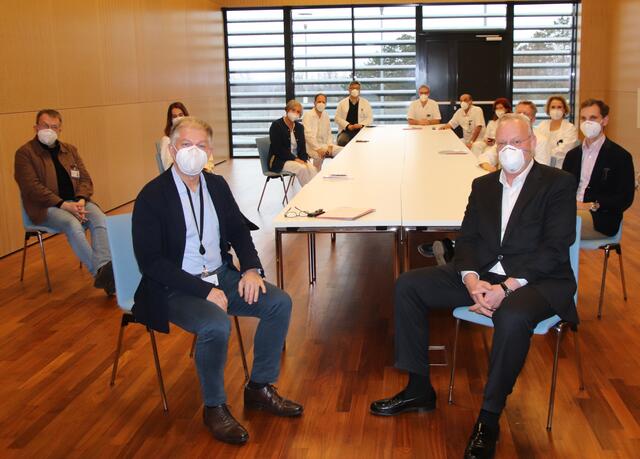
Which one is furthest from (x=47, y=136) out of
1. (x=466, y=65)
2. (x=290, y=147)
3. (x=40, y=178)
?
(x=466, y=65)

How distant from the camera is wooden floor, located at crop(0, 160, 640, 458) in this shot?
10.3ft

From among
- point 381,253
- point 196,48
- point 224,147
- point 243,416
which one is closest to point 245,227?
point 243,416

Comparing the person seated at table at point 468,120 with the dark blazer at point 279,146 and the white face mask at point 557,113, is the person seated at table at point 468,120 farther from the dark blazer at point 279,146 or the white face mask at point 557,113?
the white face mask at point 557,113

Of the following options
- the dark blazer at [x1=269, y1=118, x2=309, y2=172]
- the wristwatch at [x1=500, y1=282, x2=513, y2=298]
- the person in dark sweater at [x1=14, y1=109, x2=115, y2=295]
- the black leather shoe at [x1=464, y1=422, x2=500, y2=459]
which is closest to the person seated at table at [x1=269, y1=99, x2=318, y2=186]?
the dark blazer at [x1=269, y1=118, x2=309, y2=172]

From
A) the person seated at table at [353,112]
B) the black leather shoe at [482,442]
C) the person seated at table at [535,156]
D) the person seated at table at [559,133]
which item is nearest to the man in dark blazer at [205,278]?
the black leather shoe at [482,442]

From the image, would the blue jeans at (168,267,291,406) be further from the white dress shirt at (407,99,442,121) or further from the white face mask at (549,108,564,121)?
the white dress shirt at (407,99,442,121)

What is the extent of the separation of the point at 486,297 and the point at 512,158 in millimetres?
636

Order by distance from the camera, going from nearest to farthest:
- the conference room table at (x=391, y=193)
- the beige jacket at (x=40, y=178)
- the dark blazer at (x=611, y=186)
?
the conference room table at (x=391, y=193)
the dark blazer at (x=611, y=186)
the beige jacket at (x=40, y=178)

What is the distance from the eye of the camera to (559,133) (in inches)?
280

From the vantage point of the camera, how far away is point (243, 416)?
3438mm

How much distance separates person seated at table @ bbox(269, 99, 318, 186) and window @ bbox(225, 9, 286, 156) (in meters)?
6.03

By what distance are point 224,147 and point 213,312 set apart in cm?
1192

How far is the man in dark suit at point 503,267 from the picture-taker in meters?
3.21

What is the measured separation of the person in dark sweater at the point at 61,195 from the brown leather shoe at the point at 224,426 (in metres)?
2.35
